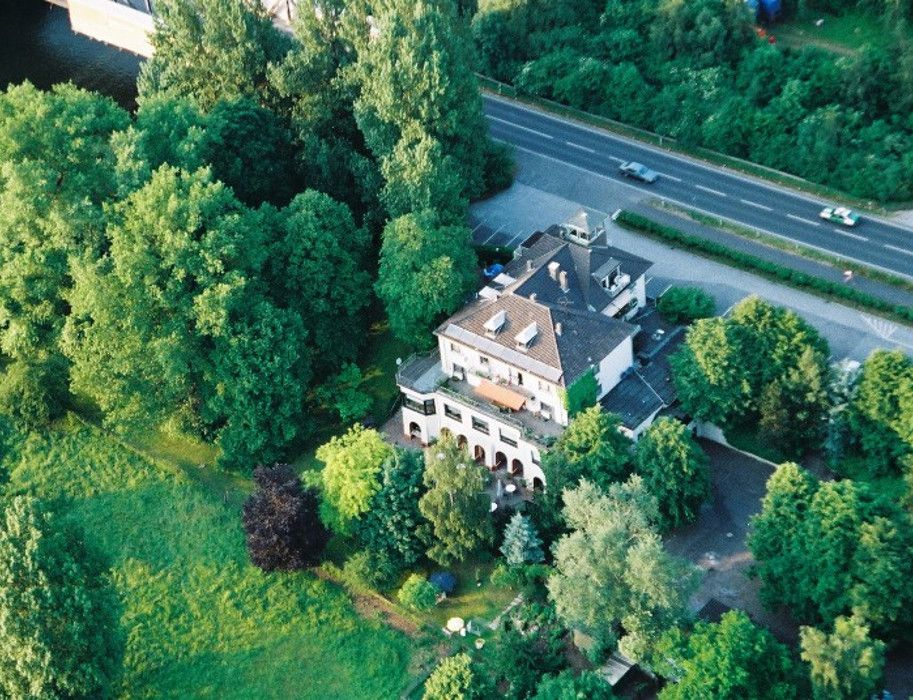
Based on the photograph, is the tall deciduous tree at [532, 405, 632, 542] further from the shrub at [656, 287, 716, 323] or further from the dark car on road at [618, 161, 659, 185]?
the dark car on road at [618, 161, 659, 185]

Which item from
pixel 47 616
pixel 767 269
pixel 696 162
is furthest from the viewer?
pixel 696 162

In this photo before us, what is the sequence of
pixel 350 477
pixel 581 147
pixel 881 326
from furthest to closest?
1. pixel 581 147
2. pixel 881 326
3. pixel 350 477

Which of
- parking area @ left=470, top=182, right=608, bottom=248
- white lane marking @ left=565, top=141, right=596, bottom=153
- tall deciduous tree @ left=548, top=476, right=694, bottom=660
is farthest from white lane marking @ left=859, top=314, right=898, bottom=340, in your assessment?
white lane marking @ left=565, top=141, right=596, bottom=153

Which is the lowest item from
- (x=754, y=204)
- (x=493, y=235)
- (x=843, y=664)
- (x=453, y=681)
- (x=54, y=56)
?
(x=453, y=681)

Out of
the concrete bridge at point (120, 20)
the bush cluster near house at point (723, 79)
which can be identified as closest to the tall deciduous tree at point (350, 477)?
the bush cluster near house at point (723, 79)

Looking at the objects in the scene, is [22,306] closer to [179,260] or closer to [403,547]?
[179,260]

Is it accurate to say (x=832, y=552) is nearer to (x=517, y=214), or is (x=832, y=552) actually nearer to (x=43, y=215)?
(x=517, y=214)

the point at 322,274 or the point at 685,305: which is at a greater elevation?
the point at 322,274

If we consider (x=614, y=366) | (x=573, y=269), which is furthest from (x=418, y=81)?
(x=614, y=366)
